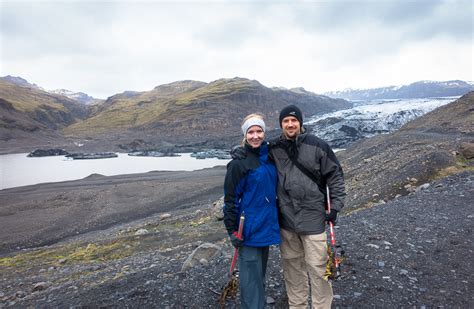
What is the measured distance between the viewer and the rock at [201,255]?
850 cm

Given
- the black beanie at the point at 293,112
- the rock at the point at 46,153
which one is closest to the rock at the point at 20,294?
the black beanie at the point at 293,112

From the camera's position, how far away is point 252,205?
14.4ft

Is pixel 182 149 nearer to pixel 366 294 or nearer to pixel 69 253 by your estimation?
pixel 69 253

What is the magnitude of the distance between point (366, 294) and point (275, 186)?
9.52 feet

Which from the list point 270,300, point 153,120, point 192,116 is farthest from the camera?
point 153,120

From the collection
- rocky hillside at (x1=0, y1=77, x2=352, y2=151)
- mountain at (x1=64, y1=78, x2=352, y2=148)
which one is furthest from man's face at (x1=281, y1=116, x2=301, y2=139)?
mountain at (x1=64, y1=78, x2=352, y2=148)

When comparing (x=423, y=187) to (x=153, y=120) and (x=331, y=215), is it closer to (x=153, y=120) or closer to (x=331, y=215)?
(x=331, y=215)

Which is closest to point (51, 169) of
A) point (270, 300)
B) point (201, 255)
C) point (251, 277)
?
point (201, 255)

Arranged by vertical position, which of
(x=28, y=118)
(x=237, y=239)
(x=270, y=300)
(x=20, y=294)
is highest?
(x=28, y=118)

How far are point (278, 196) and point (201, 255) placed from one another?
4.98 m

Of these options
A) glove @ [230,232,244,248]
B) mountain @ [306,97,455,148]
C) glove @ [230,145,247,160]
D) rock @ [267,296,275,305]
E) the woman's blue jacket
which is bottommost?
mountain @ [306,97,455,148]

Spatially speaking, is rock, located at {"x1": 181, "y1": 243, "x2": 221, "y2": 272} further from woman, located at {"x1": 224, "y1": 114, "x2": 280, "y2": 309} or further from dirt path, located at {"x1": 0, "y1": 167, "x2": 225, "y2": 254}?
dirt path, located at {"x1": 0, "y1": 167, "x2": 225, "y2": 254}

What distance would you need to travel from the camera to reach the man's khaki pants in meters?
4.45

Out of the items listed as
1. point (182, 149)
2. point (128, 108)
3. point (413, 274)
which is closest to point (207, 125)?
point (182, 149)
